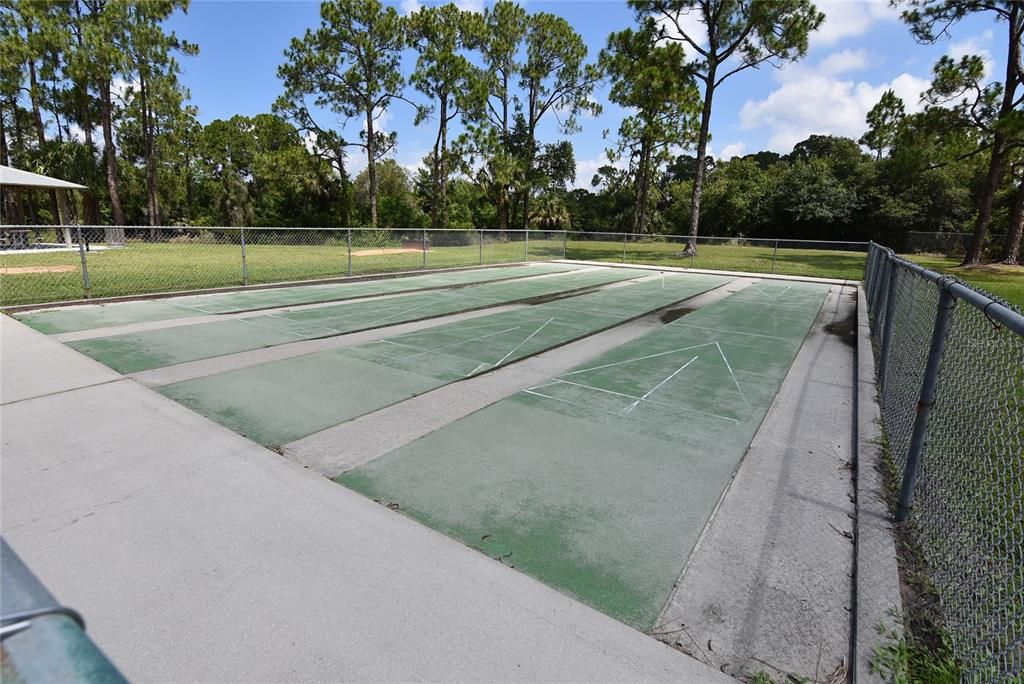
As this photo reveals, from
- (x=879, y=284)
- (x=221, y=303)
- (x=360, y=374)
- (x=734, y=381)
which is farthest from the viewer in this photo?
(x=221, y=303)

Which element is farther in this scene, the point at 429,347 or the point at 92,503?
the point at 429,347

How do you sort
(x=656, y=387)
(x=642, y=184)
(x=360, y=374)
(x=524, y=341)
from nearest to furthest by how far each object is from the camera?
(x=656, y=387) < (x=360, y=374) < (x=524, y=341) < (x=642, y=184)

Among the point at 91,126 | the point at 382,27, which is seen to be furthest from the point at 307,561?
the point at 91,126

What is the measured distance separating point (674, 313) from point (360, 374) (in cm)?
734

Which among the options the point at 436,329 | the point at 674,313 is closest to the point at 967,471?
the point at 436,329

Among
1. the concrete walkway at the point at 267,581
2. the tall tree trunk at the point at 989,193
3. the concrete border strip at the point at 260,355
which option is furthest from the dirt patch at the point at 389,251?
the tall tree trunk at the point at 989,193

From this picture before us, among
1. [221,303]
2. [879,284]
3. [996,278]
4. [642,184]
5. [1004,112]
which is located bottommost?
[221,303]

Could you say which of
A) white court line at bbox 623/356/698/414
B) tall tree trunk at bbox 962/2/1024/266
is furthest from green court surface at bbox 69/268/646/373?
Answer: tall tree trunk at bbox 962/2/1024/266

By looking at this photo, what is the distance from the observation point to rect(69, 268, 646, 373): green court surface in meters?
6.54

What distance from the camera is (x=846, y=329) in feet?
32.2

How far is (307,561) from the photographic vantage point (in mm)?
2723

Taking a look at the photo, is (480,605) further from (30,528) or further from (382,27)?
(382,27)

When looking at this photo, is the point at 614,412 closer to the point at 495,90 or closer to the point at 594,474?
the point at 594,474

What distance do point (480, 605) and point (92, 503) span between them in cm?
257
